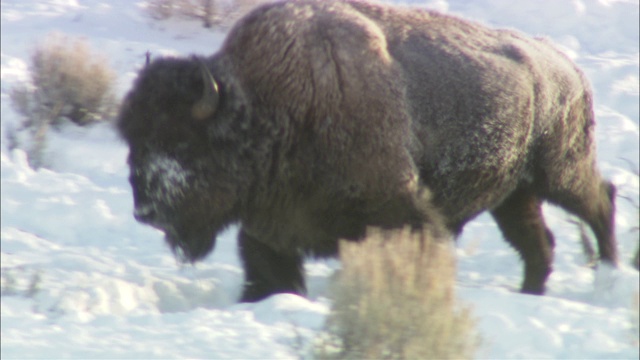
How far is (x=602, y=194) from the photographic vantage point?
18.7ft

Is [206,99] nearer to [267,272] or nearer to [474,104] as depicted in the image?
[267,272]

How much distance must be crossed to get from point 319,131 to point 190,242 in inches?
34.7

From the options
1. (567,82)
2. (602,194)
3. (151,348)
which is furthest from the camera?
(602,194)

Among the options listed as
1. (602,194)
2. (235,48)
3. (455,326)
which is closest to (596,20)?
(602,194)

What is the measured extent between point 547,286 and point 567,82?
1.36m

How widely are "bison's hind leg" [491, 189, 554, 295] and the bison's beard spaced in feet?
6.44

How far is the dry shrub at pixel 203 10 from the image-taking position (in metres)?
11.5

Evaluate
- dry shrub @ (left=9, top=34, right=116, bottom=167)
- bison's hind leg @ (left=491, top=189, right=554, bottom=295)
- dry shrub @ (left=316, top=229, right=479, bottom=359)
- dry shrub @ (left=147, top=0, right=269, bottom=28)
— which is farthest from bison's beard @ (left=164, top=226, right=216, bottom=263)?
dry shrub @ (left=147, top=0, right=269, bottom=28)

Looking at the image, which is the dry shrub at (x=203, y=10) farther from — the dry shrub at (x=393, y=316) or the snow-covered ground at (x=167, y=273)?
the dry shrub at (x=393, y=316)

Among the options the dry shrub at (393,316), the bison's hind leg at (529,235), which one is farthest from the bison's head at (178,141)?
the bison's hind leg at (529,235)

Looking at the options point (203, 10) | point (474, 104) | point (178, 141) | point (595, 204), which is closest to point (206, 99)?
point (178, 141)

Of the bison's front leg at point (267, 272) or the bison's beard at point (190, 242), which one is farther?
the bison's front leg at point (267, 272)

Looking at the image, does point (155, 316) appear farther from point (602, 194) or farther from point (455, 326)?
point (602, 194)

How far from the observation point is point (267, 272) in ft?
15.9
